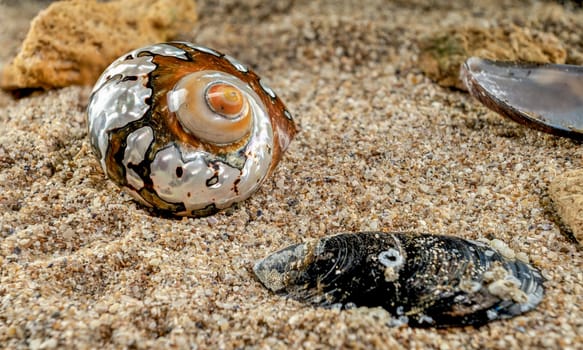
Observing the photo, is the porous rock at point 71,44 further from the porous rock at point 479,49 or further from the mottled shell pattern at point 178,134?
the porous rock at point 479,49

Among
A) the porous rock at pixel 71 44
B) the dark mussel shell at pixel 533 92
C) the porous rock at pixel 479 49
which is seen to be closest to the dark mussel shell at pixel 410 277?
the dark mussel shell at pixel 533 92

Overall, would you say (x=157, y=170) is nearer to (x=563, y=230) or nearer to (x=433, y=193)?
(x=433, y=193)

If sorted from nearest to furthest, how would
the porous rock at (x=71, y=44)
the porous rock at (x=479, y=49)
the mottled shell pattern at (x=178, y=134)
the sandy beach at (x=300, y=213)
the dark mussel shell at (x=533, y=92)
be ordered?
the sandy beach at (x=300, y=213), the mottled shell pattern at (x=178, y=134), the dark mussel shell at (x=533, y=92), the porous rock at (x=71, y=44), the porous rock at (x=479, y=49)

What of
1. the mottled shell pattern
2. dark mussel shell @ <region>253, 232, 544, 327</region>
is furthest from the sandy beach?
the mottled shell pattern

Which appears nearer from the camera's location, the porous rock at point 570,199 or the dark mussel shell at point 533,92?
the porous rock at point 570,199

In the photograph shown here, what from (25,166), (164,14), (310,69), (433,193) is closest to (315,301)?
(433,193)

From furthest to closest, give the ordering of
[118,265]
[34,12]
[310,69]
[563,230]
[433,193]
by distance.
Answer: [34,12]
[310,69]
[433,193]
[563,230]
[118,265]
